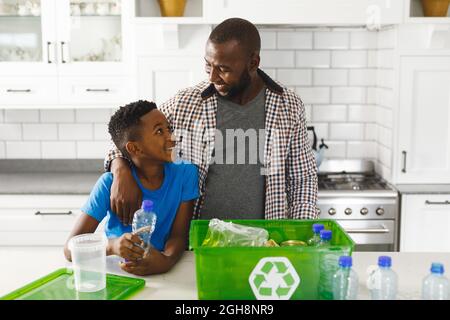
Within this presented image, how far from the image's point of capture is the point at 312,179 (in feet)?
7.06

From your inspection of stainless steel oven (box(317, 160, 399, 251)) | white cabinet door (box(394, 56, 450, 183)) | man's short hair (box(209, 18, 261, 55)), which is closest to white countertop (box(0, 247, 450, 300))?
man's short hair (box(209, 18, 261, 55))

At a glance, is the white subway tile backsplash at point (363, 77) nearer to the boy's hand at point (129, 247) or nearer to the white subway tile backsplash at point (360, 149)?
the white subway tile backsplash at point (360, 149)

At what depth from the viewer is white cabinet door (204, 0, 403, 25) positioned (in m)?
3.00

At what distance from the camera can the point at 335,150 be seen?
11.9 feet

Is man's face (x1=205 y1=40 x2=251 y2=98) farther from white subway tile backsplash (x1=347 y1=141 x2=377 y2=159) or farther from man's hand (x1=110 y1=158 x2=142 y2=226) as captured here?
white subway tile backsplash (x1=347 y1=141 x2=377 y2=159)

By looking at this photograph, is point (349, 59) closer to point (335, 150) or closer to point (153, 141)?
point (335, 150)

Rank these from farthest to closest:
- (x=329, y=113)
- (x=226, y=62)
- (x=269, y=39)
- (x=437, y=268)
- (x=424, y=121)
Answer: (x=329, y=113), (x=269, y=39), (x=424, y=121), (x=226, y=62), (x=437, y=268)

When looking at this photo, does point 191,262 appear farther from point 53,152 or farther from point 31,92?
point 53,152

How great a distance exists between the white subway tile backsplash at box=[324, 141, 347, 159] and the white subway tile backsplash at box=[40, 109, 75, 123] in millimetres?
1625

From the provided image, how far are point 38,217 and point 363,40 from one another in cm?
216

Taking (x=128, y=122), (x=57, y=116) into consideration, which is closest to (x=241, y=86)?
(x=128, y=122)

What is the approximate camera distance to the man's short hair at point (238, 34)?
6.24ft

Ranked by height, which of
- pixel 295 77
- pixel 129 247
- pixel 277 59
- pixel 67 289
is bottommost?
pixel 67 289

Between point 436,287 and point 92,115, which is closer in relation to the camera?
point 436,287
